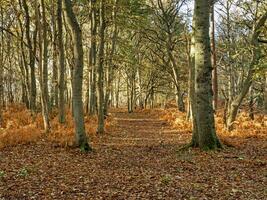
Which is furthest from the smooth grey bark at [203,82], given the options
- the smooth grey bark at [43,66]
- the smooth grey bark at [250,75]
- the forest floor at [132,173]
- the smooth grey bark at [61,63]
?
the smooth grey bark at [61,63]

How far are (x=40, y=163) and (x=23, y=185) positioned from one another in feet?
7.88

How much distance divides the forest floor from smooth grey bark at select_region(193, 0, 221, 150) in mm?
592

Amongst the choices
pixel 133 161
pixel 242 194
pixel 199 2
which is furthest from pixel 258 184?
pixel 199 2

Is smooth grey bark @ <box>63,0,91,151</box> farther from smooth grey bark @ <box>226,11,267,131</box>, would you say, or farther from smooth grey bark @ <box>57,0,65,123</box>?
smooth grey bark @ <box>226,11,267,131</box>

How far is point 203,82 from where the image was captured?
1180 cm

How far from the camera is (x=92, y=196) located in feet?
21.7

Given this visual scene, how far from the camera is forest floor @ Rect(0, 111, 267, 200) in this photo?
6.82 metres

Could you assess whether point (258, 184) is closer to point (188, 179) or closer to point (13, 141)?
point (188, 179)

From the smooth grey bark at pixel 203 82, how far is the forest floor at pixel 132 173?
1.94ft

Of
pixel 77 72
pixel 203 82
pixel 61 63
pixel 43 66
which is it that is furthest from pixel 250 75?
pixel 43 66

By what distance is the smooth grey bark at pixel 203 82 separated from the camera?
1165 centimetres

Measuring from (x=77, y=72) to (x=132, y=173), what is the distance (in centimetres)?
457

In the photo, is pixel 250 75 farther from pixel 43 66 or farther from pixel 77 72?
pixel 43 66

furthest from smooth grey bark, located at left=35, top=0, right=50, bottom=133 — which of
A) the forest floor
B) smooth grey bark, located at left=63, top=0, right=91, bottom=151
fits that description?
smooth grey bark, located at left=63, top=0, right=91, bottom=151
